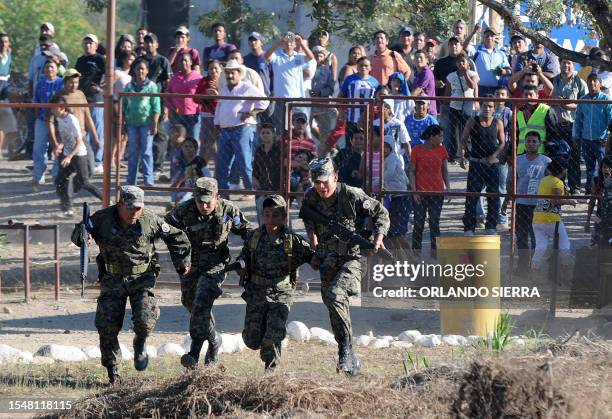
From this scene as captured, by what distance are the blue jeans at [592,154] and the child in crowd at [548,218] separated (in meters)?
1.27

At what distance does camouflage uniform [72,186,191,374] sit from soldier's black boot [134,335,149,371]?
0.35 ft

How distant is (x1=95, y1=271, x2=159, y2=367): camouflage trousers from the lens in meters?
9.77

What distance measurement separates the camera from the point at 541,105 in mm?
13938

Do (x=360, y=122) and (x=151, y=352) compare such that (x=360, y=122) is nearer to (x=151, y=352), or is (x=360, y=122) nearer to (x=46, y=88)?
(x=151, y=352)

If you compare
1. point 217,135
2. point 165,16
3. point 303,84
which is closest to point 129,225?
point 217,135

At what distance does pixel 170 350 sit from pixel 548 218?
4671 millimetres

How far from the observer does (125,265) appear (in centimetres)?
976

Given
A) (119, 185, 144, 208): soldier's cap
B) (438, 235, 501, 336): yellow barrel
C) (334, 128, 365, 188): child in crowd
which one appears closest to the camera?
(119, 185, 144, 208): soldier's cap

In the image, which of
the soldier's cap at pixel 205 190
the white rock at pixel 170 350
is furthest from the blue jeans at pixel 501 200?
the soldier's cap at pixel 205 190

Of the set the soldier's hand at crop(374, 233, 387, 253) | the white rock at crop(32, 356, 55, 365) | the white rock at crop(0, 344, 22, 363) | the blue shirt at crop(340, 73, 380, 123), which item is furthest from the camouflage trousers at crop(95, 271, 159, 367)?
the blue shirt at crop(340, 73, 380, 123)

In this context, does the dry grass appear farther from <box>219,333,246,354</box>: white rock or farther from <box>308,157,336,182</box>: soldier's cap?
<box>219,333,246,354</box>: white rock

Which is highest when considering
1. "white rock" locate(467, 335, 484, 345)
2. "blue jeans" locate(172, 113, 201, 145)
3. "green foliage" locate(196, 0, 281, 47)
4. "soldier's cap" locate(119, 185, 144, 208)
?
"green foliage" locate(196, 0, 281, 47)

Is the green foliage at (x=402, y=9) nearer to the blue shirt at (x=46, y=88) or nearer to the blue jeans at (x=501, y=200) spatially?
the blue jeans at (x=501, y=200)

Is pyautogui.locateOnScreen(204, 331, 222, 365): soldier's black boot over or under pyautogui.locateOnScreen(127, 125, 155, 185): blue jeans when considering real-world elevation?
under
